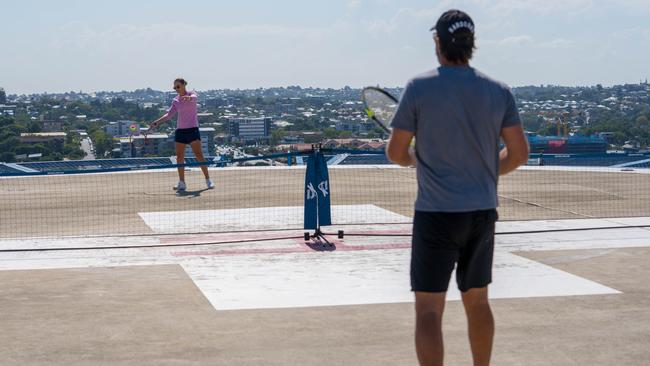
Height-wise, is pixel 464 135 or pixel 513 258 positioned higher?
pixel 464 135

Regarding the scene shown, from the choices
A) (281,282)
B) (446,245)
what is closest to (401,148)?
(446,245)

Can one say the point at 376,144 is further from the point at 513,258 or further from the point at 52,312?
the point at 52,312

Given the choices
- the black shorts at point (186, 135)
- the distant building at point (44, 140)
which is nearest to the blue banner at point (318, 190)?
the black shorts at point (186, 135)

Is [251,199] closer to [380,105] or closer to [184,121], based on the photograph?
[184,121]

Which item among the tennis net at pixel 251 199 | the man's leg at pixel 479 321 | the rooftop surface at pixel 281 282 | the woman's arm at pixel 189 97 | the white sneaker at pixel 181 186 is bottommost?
the rooftop surface at pixel 281 282

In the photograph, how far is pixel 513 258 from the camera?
10.7m

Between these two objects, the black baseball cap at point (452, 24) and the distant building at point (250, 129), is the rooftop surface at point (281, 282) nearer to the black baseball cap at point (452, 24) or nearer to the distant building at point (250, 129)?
the black baseball cap at point (452, 24)

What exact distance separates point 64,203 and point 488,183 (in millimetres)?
11233

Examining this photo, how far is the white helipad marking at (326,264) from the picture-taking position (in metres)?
8.92

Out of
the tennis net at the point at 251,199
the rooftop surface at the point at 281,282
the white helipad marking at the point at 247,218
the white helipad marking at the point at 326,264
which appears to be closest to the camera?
the rooftop surface at the point at 281,282

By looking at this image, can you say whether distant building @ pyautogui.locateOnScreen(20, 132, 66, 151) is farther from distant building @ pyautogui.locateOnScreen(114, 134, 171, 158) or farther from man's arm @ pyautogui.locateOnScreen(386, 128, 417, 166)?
man's arm @ pyautogui.locateOnScreen(386, 128, 417, 166)

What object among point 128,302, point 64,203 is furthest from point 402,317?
point 64,203

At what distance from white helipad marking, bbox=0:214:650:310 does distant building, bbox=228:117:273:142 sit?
3272 cm

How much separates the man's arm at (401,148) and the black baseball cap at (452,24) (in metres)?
0.54
